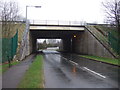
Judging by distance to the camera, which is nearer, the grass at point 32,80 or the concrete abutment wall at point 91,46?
the grass at point 32,80

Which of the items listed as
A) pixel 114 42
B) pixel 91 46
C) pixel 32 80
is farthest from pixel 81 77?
pixel 91 46

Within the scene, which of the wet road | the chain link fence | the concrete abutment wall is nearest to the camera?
the wet road

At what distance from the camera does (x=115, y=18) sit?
96.5ft

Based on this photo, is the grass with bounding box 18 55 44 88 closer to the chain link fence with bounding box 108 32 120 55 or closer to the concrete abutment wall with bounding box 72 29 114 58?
the chain link fence with bounding box 108 32 120 55

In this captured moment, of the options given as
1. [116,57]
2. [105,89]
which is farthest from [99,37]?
[105,89]

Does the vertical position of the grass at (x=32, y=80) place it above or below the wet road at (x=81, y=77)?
above

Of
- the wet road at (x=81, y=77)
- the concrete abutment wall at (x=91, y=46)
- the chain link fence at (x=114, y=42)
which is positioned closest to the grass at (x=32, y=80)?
the wet road at (x=81, y=77)

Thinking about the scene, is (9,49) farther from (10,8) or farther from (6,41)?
(10,8)

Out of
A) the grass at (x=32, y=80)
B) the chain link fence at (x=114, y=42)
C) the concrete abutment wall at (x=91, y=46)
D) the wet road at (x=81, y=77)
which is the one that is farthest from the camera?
the concrete abutment wall at (x=91, y=46)

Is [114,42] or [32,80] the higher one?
[114,42]

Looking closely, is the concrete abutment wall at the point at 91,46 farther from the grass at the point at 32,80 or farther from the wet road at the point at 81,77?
the grass at the point at 32,80

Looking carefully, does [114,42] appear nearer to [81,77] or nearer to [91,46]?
[91,46]

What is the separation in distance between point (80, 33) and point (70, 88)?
35691 millimetres

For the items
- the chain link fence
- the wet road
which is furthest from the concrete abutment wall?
the wet road
